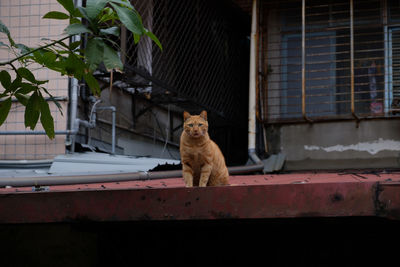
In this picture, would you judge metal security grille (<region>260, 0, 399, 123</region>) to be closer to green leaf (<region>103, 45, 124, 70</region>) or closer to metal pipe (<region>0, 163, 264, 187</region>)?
metal pipe (<region>0, 163, 264, 187</region>)

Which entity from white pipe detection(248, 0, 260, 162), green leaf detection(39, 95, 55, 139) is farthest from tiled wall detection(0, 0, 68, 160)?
green leaf detection(39, 95, 55, 139)

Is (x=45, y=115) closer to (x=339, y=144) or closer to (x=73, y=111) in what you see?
(x=73, y=111)

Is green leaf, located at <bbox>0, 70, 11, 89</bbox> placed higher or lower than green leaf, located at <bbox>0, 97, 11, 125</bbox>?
higher

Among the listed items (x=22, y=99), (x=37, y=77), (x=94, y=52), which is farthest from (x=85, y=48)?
(x=37, y=77)

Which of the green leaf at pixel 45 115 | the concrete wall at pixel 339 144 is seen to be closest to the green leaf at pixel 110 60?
the green leaf at pixel 45 115

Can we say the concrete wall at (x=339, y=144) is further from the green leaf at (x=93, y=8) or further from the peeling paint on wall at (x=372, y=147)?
the green leaf at (x=93, y=8)

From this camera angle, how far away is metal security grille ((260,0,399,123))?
273 inches

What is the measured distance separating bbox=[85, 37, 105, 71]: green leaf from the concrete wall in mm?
5552

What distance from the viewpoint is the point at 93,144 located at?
19.8 feet

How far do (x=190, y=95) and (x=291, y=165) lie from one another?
80.4 inches

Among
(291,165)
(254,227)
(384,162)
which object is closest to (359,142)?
Answer: (384,162)

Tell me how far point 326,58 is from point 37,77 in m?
4.15

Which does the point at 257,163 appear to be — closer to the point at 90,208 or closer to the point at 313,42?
the point at 313,42

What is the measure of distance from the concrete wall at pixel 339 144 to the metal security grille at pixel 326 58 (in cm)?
17
